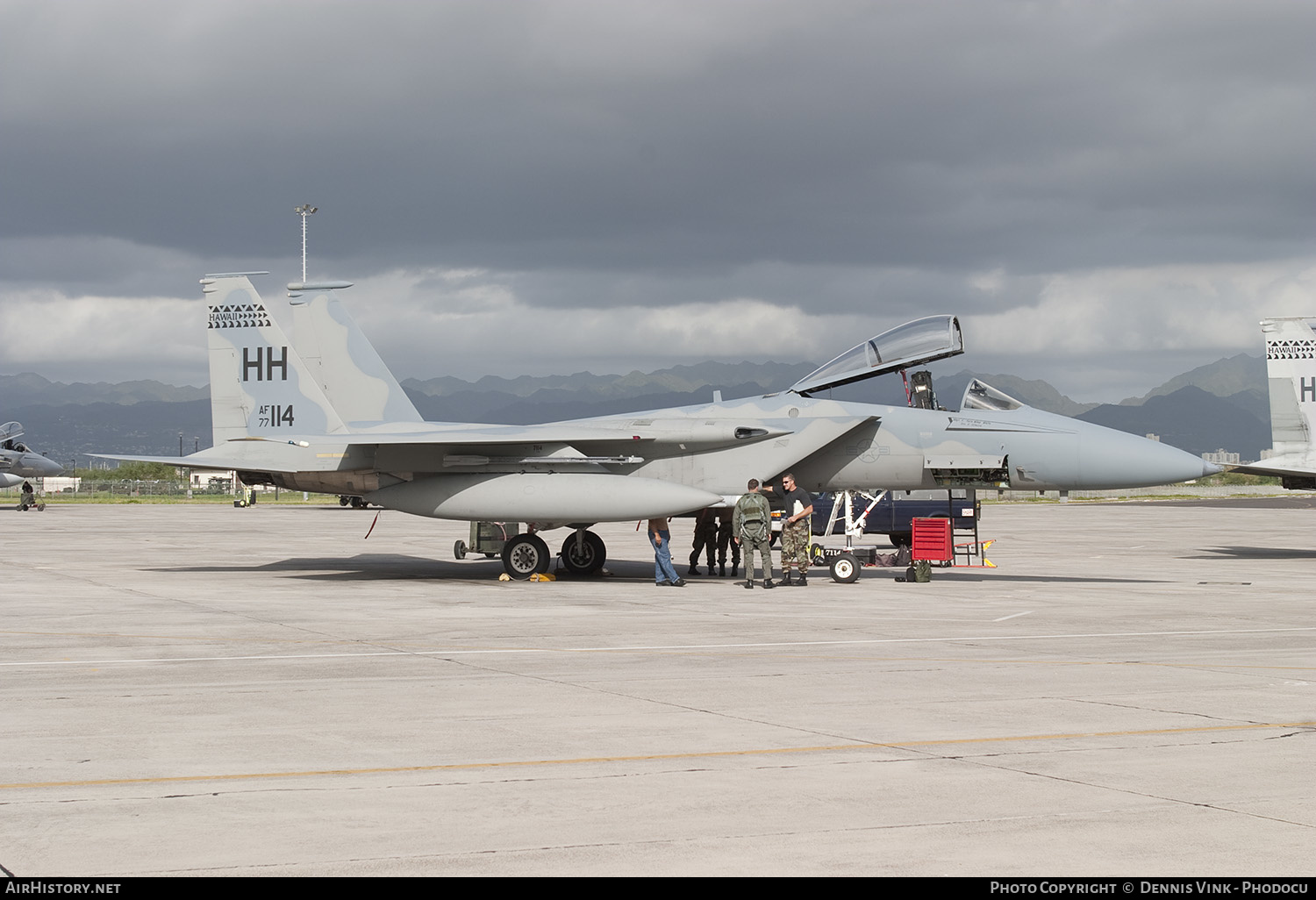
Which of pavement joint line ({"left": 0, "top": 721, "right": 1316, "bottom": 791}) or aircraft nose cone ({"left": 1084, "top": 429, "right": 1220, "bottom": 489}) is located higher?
aircraft nose cone ({"left": 1084, "top": 429, "right": 1220, "bottom": 489})

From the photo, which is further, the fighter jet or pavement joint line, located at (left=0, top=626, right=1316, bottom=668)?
the fighter jet

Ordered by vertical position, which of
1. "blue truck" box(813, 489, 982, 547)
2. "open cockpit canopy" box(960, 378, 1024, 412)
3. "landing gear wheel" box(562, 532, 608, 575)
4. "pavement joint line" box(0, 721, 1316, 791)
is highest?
"open cockpit canopy" box(960, 378, 1024, 412)

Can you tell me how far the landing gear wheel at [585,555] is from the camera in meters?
20.1

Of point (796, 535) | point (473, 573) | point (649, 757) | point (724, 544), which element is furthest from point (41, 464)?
point (649, 757)

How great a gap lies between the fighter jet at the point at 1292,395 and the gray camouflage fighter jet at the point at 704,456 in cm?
1035

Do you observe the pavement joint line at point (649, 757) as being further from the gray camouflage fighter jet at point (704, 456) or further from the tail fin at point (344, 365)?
the tail fin at point (344, 365)

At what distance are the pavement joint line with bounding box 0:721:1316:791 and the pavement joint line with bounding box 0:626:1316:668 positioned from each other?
4.47 metres

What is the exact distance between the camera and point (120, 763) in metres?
6.40

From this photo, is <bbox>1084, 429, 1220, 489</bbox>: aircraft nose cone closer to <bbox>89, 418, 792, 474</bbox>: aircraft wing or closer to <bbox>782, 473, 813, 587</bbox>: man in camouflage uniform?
<bbox>782, 473, 813, 587</bbox>: man in camouflage uniform

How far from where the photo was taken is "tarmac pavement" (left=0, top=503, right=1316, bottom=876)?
4.88 metres

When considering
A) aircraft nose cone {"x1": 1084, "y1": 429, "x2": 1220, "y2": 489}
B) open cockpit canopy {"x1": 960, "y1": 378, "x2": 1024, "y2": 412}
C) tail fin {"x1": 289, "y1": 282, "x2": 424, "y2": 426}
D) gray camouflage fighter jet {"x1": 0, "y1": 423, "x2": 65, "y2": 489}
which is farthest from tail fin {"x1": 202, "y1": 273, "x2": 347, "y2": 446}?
gray camouflage fighter jet {"x1": 0, "y1": 423, "x2": 65, "y2": 489}

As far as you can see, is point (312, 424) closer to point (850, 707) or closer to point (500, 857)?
point (850, 707)

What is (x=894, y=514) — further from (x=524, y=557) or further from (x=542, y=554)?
(x=524, y=557)
